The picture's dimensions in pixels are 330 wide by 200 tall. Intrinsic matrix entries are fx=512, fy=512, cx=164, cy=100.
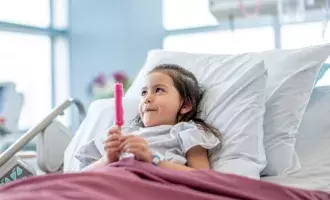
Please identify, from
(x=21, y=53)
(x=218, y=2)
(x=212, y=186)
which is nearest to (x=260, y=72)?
(x=212, y=186)

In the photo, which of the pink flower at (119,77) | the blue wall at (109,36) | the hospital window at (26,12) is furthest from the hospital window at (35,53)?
the pink flower at (119,77)

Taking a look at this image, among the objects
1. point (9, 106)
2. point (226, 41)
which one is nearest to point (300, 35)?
point (226, 41)

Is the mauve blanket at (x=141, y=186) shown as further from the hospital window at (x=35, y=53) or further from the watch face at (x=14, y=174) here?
the hospital window at (x=35, y=53)

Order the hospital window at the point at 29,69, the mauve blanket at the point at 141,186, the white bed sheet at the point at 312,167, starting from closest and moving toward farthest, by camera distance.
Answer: the mauve blanket at the point at 141,186 < the white bed sheet at the point at 312,167 < the hospital window at the point at 29,69

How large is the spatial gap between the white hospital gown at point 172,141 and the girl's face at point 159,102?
33 millimetres

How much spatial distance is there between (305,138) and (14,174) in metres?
1.02

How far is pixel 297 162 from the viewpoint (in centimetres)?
147

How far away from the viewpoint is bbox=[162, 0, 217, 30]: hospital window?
3996 millimetres

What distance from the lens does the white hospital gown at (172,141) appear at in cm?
140

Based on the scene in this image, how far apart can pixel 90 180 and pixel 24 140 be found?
34.4 inches

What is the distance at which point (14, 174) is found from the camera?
1.83 metres

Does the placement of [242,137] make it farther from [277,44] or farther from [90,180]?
[277,44]

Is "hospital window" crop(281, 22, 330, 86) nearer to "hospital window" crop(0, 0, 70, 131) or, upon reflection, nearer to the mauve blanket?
"hospital window" crop(0, 0, 70, 131)

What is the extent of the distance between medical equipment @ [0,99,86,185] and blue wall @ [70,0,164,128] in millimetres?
1941
